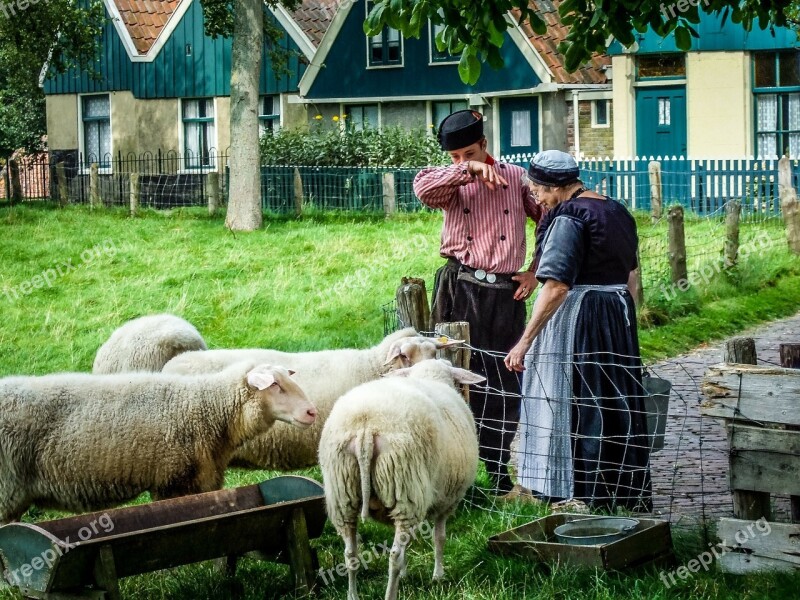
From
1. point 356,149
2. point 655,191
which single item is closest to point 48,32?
point 356,149

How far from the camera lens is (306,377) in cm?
780

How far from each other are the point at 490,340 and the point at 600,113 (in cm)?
2368

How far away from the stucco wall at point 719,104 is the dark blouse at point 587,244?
21.8 m

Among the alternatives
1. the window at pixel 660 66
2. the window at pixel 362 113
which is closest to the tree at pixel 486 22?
the window at pixel 660 66

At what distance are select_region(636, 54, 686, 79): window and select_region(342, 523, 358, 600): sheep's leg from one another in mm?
24222

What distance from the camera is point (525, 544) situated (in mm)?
5961

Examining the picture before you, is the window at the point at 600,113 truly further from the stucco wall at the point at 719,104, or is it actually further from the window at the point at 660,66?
the stucco wall at the point at 719,104

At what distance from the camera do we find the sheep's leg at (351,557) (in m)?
5.56

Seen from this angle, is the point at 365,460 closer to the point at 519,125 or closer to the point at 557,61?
the point at 557,61

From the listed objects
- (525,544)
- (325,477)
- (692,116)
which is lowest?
(525,544)

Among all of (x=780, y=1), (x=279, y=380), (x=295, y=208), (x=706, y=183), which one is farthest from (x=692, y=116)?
(x=279, y=380)

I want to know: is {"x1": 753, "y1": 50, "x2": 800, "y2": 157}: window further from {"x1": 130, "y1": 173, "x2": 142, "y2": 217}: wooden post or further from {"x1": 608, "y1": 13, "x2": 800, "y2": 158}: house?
{"x1": 130, "y1": 173, "x2": 142, "y2": 217}: wooden post

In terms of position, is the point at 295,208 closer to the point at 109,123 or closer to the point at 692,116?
the point at 692,116

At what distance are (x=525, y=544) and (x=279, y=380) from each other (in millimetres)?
1789
